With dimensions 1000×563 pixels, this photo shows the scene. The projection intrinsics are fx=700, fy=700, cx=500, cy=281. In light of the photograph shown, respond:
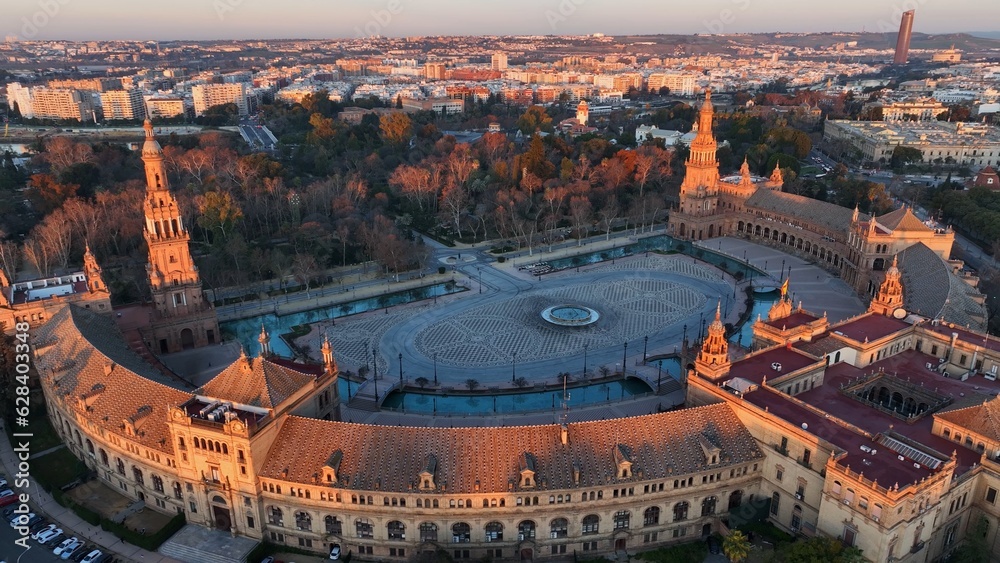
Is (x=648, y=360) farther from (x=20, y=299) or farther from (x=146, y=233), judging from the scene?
(x=20, y=299)

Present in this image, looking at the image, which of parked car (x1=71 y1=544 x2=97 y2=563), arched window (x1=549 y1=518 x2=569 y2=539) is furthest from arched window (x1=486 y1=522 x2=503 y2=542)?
parked car (x1=71 y1=544 x2=97 y2=563)

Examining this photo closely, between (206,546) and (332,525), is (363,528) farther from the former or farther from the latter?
(206,546)

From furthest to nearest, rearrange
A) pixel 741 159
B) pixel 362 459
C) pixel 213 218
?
pixel 741 159 → pixel 213 218 → pixel 362 459

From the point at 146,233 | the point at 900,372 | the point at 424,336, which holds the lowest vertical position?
the point at 424,336

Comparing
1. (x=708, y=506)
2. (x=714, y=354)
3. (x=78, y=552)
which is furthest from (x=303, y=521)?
(x=714, y=354)

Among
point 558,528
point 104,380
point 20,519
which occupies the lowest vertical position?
point 20,519

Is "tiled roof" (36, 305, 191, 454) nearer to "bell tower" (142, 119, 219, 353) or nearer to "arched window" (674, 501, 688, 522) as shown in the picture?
"bell tower" (142, 119, 219, 353)

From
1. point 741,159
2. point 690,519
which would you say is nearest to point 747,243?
point 741,159
